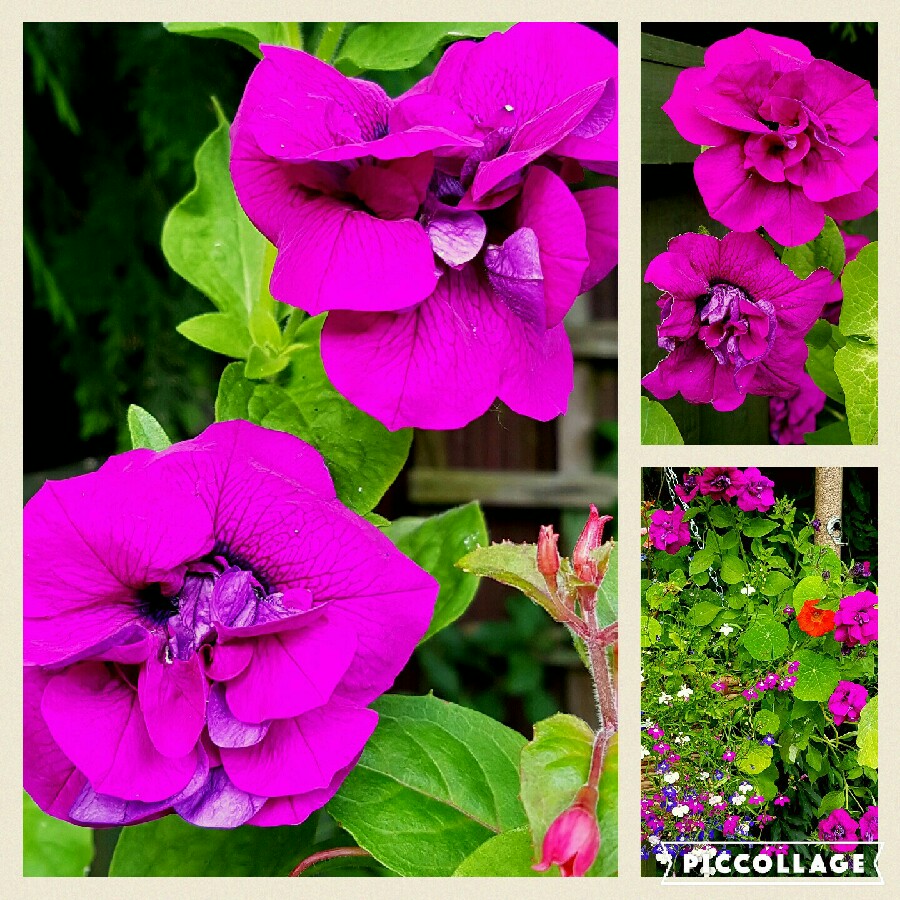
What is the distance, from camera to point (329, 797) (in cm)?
39

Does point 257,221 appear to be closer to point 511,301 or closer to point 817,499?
point 511,301

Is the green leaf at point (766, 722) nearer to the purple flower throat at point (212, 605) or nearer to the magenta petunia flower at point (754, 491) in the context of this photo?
the magenta petunia flower at point (754, 491)

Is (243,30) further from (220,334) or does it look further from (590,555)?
(590,555)

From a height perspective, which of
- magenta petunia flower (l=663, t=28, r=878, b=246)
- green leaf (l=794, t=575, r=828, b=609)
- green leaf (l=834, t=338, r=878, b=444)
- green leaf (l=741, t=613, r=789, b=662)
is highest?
magenta petunia flower (l=663, t=28, r=878, b=246)

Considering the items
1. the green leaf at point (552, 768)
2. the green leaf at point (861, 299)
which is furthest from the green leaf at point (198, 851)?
the green leaf at point (861, 299)

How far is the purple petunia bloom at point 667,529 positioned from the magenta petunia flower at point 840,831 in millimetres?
135

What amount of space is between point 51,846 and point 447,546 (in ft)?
0.71

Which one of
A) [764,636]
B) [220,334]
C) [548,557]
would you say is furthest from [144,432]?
[764,636]

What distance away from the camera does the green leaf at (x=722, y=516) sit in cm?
42

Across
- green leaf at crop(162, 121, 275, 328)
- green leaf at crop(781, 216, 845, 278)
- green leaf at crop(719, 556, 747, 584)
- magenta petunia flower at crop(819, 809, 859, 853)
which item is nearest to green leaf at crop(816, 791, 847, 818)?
magenta petunia flower at crop(819, 809, 859, 853)

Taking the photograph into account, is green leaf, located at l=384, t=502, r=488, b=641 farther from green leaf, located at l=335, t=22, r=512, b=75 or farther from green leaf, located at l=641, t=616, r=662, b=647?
green leaf, located at l=335, t=22, r=512, b=75

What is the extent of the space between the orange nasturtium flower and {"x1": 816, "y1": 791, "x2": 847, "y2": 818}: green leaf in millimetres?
70

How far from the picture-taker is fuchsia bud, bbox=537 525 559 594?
1.25 feet
